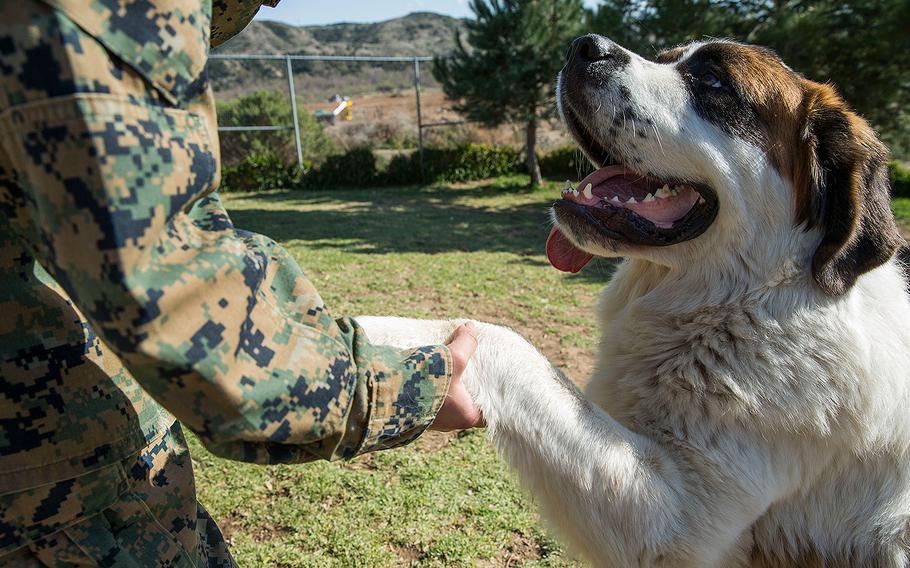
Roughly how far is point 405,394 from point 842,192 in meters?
1.86

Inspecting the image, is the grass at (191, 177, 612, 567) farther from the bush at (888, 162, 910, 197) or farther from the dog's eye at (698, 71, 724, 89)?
the bush at (888, 162, 910, 197)

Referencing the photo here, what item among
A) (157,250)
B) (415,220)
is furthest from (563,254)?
(415,220)

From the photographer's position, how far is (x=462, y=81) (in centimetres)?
1758

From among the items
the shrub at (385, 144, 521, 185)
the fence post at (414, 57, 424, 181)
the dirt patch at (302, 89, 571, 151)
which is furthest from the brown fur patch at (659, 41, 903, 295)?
the shrub at (385, 144, 521, 185)

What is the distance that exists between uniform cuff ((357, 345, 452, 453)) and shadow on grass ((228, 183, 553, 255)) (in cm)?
588

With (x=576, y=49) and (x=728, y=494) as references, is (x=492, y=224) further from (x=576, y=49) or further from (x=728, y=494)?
(x=728, y=494)

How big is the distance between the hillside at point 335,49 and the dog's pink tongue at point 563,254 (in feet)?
24.2

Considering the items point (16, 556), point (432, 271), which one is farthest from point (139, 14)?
point (432, 271)

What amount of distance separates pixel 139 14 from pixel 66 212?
0.31 m

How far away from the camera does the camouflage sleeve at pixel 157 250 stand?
0.85 metres

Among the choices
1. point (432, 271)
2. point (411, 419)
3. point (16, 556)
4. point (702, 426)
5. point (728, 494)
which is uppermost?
point (411, 419)

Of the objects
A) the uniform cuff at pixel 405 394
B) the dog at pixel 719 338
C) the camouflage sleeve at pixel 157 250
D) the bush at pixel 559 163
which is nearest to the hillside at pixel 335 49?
the bush at pixel 559 163

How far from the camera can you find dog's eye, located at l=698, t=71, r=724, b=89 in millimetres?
2537

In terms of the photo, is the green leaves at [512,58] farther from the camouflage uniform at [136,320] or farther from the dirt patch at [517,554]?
the camouflage uniform at [136,320]
